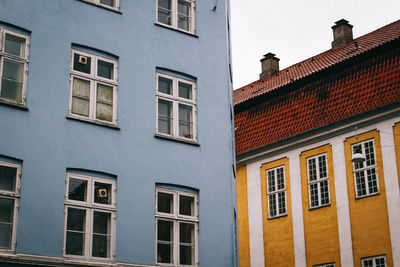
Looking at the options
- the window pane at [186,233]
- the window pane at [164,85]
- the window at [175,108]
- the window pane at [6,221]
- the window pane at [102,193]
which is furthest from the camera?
the window pane at [164,85]

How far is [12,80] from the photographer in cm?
1473

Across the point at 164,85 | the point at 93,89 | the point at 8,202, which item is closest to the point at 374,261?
the point at 164,85

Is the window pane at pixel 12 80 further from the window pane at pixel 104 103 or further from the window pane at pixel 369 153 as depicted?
Answer: the window pane at pixel 369 153

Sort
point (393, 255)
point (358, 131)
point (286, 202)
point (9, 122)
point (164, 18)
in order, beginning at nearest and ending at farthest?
point (9, 122) < point (164, 18) < point (393, 255) < point (358, 131) < point (286, 202)

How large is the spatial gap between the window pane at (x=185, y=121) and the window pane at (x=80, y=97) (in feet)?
8.60

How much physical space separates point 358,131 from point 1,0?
1548 centimetres

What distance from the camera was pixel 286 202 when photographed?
28547 millimetres

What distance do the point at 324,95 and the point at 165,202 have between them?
520 inches

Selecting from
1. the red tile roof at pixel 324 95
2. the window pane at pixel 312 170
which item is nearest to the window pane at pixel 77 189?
the red tile roof at pixel 324 95

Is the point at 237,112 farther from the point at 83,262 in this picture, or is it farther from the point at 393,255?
the point at 83,262

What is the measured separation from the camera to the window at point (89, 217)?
14555 mm

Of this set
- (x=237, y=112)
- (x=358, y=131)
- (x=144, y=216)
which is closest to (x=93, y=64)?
(x=144, y=216)

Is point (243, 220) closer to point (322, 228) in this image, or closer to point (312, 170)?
point (312, 170)

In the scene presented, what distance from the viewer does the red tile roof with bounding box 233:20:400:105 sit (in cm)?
2750
